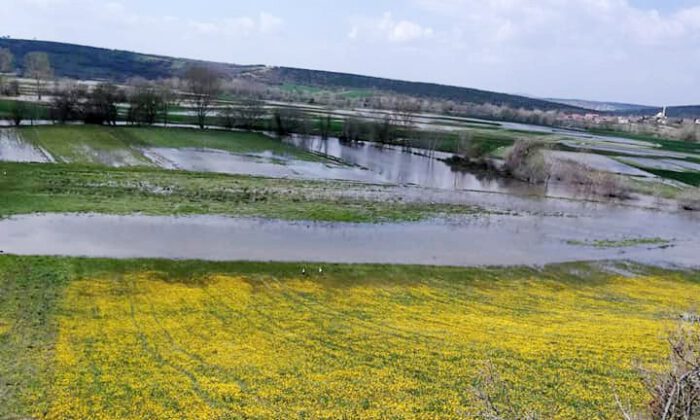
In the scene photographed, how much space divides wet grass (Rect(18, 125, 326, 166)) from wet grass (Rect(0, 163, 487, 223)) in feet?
29.0

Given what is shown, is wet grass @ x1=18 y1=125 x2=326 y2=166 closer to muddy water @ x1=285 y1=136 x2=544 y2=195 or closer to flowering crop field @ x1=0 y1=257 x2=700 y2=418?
muddy water @ x1=285 y1=136 x2=544 y2=195

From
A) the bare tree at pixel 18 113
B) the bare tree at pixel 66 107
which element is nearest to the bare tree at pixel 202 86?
the bare tree at pixel 66 107

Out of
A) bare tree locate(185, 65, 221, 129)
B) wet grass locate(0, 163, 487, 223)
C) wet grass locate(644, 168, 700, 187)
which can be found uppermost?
bare tree locate(185, 65, 221, 129)

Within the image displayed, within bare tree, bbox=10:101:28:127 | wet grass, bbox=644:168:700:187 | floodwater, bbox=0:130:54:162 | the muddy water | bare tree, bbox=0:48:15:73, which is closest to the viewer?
floodwater, bbox=0:130:54:162

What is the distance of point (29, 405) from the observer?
1491cm

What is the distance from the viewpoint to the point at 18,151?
182 feet

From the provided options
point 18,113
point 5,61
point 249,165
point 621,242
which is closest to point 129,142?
point 249,165

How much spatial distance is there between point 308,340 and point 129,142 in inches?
2159

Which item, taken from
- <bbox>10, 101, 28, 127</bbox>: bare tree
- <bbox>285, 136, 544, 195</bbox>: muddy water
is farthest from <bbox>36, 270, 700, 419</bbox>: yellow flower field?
<bbox>10, 101, 28, 127</bbox>: bare tree

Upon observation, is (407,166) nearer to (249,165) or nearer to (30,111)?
(249,165)

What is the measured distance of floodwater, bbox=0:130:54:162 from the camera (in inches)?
2051

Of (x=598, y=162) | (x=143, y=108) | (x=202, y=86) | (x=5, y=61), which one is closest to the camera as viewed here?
(x=598, y=162)

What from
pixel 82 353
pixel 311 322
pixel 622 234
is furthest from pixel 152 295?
pixel 622 234

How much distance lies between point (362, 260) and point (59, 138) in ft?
162
